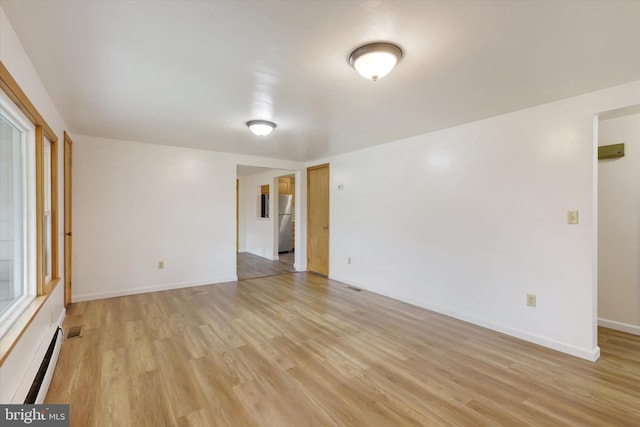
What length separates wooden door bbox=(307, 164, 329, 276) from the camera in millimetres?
5436

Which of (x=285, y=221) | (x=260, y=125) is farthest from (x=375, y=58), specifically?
(x=285, y=221)

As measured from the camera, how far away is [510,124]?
2.88 m

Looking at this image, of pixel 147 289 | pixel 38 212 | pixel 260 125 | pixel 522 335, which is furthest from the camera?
pixel 147 289

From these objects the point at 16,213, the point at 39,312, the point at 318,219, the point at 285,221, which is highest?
the point at 16,213

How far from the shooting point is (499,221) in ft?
9.78

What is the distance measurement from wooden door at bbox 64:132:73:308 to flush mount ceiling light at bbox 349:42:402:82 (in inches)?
140

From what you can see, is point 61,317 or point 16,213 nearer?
point 16,213

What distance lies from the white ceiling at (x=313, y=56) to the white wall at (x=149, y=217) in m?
1.14

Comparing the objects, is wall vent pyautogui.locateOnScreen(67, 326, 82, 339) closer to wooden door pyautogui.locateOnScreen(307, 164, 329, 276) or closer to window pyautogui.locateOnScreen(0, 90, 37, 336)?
window pyautogui.locateOnScreen(0, 90, 37, 336)

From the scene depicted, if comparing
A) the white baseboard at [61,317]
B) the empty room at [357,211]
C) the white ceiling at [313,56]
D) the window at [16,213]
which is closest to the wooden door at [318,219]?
the empty room at [357,211]

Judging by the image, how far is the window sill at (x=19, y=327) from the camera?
1459mm

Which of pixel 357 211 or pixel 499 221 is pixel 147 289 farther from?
pixel 499 221

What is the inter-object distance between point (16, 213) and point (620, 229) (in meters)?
5.42

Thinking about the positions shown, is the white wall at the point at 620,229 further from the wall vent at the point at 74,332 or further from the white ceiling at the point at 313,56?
the wall vent at the point at 74,332
